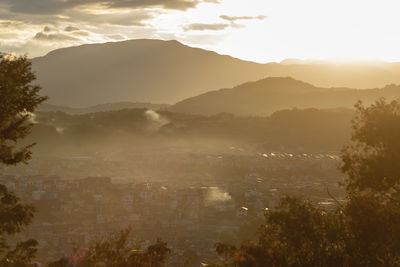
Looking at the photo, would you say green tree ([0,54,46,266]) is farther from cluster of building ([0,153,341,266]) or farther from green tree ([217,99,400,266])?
cluster of building ([0,153,341,266])

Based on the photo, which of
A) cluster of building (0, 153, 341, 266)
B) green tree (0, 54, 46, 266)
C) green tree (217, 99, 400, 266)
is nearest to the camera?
green tree (217, 99, 400, 266)

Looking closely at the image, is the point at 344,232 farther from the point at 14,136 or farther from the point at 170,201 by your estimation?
the point at 170,201

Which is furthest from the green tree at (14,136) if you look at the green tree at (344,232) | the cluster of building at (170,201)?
the cluster of building at (170,201)

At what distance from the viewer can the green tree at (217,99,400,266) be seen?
54.6ft

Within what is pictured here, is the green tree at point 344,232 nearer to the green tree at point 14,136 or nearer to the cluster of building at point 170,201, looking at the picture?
the green tree at point 14,136

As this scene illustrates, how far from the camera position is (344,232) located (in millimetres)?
18219

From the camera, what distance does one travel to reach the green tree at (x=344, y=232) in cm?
1664

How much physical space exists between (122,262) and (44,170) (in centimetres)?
11279

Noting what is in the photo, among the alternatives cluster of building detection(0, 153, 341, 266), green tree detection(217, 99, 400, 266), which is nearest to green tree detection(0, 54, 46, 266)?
green tree detection(217, 99, 400, 266)

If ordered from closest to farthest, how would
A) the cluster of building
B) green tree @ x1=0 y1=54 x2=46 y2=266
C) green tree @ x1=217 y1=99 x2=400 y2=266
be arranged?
green tree @ x1=217 y1=99 x2=400 y2=266 < green tree @ x1=0 y1=54 x2=46 y2=266 < the cluster of building

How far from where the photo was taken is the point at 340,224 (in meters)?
18.7

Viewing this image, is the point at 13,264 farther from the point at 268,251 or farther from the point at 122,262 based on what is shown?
the point at 268,251

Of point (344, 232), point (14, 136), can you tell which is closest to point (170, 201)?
point (14, 136)

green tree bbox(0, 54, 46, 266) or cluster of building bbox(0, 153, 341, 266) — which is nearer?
green tree bbox(0, 54, 46, 266)
